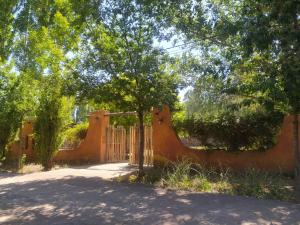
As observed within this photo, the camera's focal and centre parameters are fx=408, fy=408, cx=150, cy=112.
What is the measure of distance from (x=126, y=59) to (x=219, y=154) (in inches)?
182

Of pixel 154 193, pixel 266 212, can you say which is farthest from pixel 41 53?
pixel 266 212

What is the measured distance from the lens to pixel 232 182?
11336mm

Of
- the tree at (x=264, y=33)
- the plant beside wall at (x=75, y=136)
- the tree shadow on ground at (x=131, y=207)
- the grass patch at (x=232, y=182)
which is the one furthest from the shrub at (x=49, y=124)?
the tree at (x=264, y=33)

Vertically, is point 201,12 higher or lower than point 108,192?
higher

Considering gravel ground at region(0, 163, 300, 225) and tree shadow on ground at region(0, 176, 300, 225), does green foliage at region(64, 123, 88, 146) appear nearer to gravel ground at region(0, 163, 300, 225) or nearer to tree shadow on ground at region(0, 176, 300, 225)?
gravel ground at region(0, 163, 300, 225)

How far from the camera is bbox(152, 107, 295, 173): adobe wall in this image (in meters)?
12.7

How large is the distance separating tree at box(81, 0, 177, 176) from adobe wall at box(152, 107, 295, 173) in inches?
103

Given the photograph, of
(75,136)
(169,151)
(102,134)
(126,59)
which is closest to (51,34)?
(126,59)

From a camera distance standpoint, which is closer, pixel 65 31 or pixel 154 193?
pixel 154 193

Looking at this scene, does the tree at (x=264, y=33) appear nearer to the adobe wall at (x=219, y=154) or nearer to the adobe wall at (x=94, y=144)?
the adobe wall at (x=219, y=154)

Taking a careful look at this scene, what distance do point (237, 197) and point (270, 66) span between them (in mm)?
3186

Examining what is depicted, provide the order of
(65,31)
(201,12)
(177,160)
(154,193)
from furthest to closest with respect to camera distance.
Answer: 1. (177,160)
2. (65,31)
3. (201,12)
4. (154,193)

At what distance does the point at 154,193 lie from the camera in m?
10.5

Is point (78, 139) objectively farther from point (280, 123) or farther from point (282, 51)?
point (282, 51)
